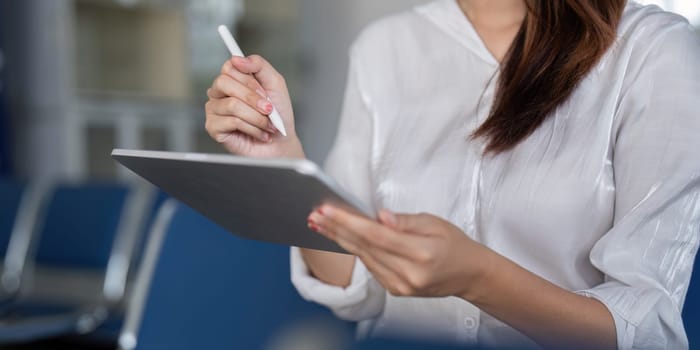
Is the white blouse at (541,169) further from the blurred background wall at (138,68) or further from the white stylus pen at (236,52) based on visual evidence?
the blurred background wall at (138,68)

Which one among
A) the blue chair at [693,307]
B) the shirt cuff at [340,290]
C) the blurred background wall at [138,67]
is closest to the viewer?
the blue chair at [693,307]

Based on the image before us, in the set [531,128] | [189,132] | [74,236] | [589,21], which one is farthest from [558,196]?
[189,132]

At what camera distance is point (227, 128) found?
3.18 feet

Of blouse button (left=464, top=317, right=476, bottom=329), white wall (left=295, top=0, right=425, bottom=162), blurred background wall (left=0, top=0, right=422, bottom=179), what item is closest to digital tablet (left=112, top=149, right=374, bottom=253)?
blouse button (left=464, top=317, right=476, bottom=329)

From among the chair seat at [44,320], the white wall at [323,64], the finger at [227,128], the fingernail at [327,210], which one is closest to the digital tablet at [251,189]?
the fingernail at [327,210]

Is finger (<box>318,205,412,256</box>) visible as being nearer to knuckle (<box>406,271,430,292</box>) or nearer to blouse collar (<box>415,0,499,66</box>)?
knuckle (<box>406,271,430,292</box>)

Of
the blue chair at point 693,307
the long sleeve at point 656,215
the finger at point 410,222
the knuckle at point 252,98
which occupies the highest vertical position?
A: the knuckle at point 252,98

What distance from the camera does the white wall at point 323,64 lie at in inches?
248

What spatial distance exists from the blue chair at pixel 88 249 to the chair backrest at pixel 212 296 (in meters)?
1.60

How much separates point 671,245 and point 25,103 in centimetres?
459

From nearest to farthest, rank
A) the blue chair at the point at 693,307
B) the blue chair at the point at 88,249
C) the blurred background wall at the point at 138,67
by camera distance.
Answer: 1. the blue chair at the point at 693,307
2. the blue chair at the point at 88,249
3. the blurred background wall at the point at 138,67

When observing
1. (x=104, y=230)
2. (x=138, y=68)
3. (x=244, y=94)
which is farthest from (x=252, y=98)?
(x=138, y=68)

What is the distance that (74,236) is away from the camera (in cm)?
298

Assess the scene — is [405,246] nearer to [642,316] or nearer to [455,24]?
[642,316]
